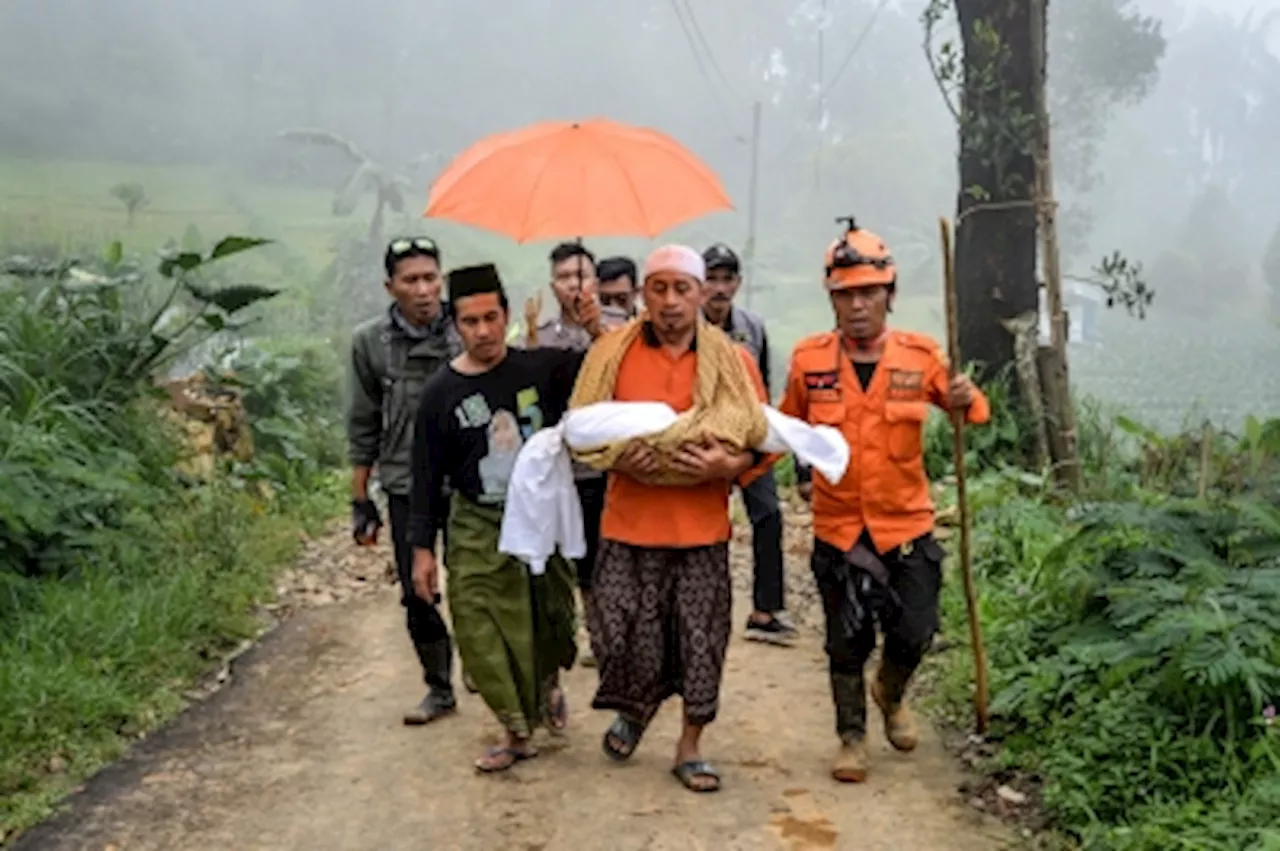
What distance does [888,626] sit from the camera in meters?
4.36

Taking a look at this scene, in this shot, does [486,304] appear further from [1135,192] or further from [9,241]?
[1135,192]

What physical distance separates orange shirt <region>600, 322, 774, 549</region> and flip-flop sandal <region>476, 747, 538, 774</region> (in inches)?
37.3

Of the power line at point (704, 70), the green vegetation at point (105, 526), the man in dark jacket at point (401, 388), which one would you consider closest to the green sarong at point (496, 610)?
the man in dark jacket at point (401, 388)

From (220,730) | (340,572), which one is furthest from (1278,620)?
(340,572)

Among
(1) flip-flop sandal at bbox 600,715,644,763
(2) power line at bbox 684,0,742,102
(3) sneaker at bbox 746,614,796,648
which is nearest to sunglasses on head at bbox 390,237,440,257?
(1) flip-flop sandal at bbox 600,715,644,763

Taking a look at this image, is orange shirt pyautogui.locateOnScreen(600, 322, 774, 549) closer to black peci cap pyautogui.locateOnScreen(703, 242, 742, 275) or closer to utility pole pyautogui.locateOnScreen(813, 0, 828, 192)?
black peci cap pyautogui.locateOnScreen(703, 242, 742, 275)

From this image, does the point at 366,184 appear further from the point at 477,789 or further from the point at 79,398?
the point at 477,789

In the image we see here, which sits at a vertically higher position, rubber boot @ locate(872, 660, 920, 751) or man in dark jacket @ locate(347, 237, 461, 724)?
man in dark jacket @ locate(347, 237, 461, 724)

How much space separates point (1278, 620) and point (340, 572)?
5.95m

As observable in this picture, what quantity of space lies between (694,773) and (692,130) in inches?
2367

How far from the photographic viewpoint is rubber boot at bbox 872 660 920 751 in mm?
4512

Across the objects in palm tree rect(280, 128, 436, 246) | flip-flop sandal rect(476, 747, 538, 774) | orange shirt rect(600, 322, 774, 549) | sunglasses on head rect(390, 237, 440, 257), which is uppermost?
palm tree rect(280, 128, 436, 246)

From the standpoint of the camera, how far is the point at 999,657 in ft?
17.1

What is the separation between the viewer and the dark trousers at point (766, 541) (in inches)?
235
